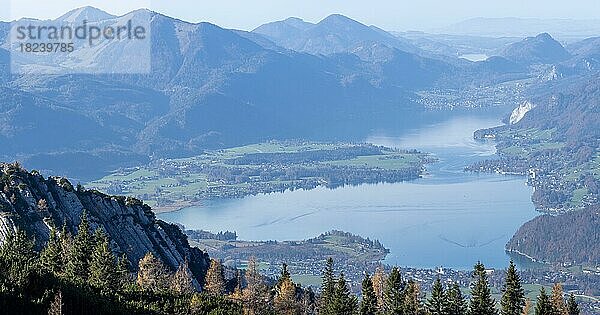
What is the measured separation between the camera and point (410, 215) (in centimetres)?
11338

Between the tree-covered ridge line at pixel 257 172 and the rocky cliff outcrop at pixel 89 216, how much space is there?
70779 mm

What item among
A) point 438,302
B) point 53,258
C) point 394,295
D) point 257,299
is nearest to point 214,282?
→ point 257,299

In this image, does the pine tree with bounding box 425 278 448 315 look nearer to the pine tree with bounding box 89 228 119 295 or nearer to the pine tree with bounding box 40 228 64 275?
the pine tree with bounding box 89 228 119 295

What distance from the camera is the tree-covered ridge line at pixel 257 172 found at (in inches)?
5231

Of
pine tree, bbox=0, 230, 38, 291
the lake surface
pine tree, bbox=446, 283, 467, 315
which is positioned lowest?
the lake surface

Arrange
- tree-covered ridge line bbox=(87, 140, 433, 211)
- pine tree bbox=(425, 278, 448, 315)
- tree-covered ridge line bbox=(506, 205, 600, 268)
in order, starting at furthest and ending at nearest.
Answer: tree-covered ridge line bbox=(87, 140, 433, 211) < tree-covered ridge line bbox=(506, 205, 600, 268) < pine tree bbox=(425, 278, 448, 315)

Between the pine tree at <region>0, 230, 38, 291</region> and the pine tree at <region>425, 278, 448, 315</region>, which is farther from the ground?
the pine tree at <region>0, 230, 38, 291</region>

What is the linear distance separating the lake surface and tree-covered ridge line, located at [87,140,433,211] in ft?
14.3

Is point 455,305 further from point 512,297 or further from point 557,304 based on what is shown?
point 557,304

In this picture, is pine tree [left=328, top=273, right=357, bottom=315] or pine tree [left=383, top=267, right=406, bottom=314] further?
pine tree [left=383, top=267, right=406, bottom=314]

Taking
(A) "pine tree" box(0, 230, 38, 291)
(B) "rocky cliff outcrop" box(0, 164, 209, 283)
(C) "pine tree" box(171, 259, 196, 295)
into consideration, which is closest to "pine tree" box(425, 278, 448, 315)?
(C) "pine tree" box(171, 259, 196, 295)

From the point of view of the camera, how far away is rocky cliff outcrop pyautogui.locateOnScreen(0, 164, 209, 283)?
137ft

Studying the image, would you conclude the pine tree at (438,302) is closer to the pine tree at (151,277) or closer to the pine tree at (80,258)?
the pine tree at (151,277)

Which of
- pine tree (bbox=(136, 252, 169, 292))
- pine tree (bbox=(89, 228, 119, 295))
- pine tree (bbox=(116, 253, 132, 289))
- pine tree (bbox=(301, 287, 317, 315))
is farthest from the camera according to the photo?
pine tree (bbox=(136, 252, 169, 292))
